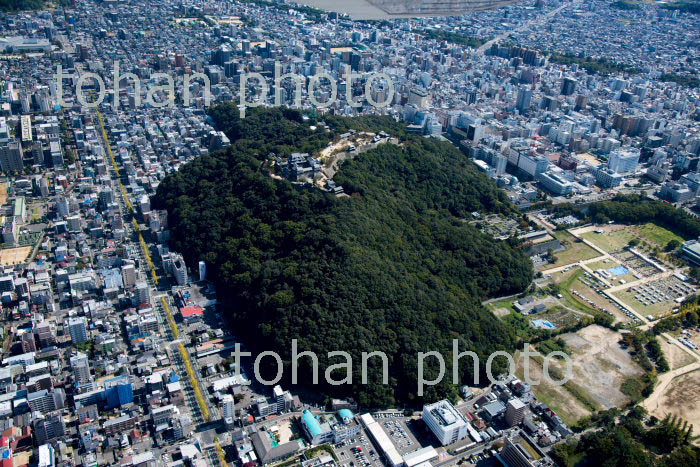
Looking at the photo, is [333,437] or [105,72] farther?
[105,72]

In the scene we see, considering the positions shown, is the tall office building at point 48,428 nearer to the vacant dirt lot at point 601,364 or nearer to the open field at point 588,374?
the open field at point 588,374

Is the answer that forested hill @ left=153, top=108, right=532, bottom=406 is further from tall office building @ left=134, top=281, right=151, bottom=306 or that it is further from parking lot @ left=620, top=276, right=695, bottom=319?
parking lot @ left=620, top=276, right=695, bottom=319

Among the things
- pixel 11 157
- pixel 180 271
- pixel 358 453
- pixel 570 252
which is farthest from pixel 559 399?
pixel 11 157

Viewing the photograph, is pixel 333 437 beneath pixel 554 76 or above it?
beneath

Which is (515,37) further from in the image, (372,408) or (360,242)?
(372,408)

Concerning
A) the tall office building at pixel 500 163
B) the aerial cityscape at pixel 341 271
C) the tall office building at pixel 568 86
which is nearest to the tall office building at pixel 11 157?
the aerial cityscape at pixel 341 271

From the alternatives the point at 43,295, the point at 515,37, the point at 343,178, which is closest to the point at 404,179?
the point at 343,178

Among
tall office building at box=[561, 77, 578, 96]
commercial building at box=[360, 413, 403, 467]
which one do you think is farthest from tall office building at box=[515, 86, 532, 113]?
commercial building at box=[360, 413, 403, 467]
